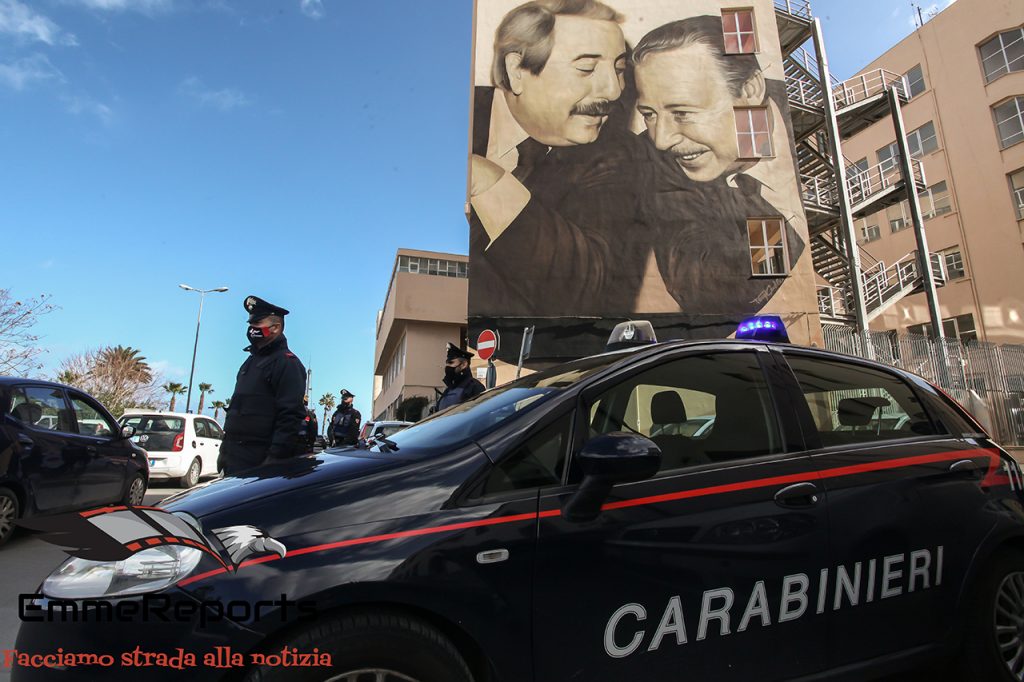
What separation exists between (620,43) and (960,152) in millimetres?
19408

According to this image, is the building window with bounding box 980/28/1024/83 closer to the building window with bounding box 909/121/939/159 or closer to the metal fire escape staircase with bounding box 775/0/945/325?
the building window with bounding box 909/121/939/159

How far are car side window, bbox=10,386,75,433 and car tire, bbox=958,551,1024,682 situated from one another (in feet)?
22.4

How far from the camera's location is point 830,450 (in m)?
2.18

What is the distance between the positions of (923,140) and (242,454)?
34.0m

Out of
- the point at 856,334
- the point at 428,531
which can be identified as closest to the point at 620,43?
the point at 856,334

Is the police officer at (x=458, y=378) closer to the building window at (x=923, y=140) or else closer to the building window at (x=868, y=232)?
the building window at (x=923, y=140)

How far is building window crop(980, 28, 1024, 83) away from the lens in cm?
2238

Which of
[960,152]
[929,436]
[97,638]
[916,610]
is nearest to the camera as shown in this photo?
[97,638]

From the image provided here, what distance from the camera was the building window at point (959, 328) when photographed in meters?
24.4

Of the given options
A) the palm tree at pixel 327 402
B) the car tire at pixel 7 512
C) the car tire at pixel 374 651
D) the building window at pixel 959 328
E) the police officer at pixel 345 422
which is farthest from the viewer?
the palm tree at pixel 327 402

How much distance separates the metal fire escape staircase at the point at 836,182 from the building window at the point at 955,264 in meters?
8.58

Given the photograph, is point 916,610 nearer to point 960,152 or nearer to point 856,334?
point 856,334

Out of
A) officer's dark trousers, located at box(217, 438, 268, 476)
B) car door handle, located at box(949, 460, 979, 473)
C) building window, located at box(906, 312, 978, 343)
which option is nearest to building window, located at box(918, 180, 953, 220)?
building window, located at box(906, 312, 978, 343)

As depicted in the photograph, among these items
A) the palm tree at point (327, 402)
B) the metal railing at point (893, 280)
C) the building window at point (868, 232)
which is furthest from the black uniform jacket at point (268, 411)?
the palm tree at point (327, 402)
